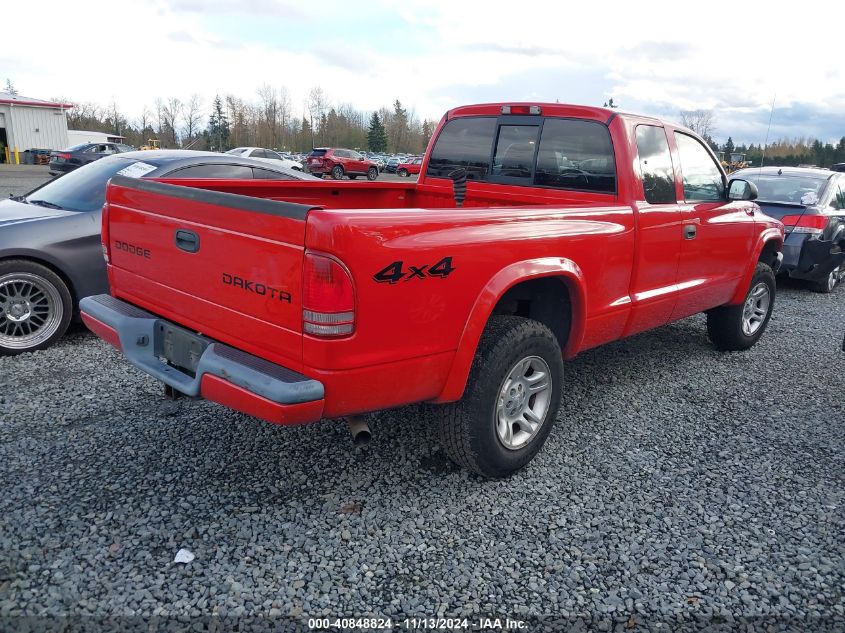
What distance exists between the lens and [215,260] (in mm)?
2846

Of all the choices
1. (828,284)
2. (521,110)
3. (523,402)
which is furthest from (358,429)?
(828,284)

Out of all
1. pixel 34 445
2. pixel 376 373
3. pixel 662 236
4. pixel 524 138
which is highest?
pixel 524 138

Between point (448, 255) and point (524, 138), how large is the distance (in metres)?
2.05

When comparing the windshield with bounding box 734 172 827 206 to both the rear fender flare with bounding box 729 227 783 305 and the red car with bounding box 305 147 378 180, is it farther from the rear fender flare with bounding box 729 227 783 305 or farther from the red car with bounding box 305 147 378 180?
the red car with bounding box 305 147 378 180

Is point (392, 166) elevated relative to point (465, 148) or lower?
lower

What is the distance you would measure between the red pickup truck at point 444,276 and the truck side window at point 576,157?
0.01 metres

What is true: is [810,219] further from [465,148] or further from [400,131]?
[400,131]

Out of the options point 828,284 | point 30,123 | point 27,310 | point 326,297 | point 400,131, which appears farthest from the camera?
point 400,131

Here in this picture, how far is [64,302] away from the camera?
5.05 metres

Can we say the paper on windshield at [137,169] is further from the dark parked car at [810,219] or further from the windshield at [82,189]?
the dark parked car at [810,219]

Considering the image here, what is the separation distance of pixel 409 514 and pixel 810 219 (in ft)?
24.2

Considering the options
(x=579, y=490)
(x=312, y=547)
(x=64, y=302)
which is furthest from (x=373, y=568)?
(x=64, y=302)

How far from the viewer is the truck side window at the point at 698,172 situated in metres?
4.66

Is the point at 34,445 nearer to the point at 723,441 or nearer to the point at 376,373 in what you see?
the point at 376,373
